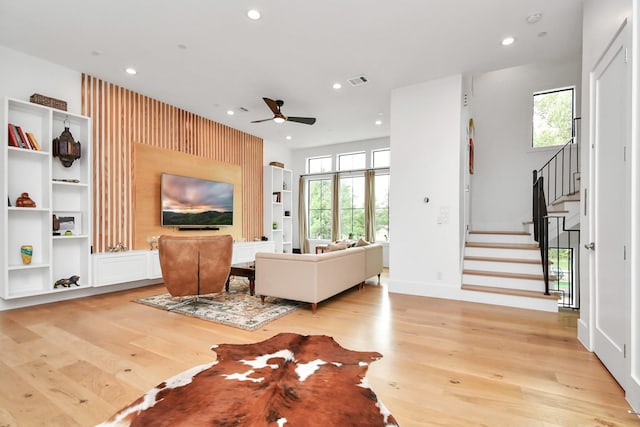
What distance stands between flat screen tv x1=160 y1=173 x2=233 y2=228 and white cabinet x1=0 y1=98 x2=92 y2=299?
4.40ft

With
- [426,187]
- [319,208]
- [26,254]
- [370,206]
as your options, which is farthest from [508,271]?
[26,254]

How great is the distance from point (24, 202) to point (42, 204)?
23 cm

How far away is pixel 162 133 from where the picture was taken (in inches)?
231

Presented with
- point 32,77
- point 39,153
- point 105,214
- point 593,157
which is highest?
point 32,77

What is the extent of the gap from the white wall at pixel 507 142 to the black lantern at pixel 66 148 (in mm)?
7541

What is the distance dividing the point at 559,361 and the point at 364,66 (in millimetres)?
4163

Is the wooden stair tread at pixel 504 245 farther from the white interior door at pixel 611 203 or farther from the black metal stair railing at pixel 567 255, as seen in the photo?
the white interior door at pixel 611 203

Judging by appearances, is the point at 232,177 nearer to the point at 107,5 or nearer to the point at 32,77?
the point at 32,77

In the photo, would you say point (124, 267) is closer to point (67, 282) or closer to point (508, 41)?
point (67, 282)

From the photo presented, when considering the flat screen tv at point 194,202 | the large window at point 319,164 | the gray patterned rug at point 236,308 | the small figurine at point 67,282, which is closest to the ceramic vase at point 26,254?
the small figurine at point 67,282

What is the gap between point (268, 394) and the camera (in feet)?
6.49

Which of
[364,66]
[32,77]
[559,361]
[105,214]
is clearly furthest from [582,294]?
[32,77]

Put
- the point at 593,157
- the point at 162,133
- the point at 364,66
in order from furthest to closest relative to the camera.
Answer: the point at 162,133 < the point at 364,66 < the point at 593,157

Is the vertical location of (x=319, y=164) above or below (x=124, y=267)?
above
